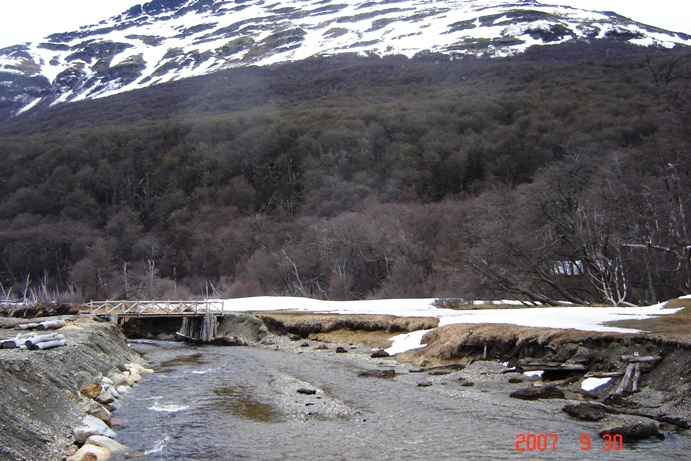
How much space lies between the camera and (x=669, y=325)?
1583 cm

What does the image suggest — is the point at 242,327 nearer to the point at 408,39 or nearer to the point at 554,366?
the point at 554,366

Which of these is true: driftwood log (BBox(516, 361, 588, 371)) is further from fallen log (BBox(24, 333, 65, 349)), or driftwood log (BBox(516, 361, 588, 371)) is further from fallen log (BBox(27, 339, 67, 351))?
fallen log (BBox(24, 333, 65, 349))

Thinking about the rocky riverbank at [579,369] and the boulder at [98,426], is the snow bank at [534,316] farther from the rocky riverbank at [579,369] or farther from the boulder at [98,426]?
the boulder at [98,426]

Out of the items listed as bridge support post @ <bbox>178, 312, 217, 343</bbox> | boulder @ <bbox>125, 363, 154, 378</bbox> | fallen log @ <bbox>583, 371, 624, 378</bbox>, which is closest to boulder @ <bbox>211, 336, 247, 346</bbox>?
bridge support post @ <bbox>178, 312, 217, 343</bbox>

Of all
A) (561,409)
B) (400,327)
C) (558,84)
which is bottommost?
(400,327)

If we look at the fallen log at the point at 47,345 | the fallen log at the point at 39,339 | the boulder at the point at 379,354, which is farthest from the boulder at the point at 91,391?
the boulder at the point at 379,354

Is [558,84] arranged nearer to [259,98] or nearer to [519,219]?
[259,98]

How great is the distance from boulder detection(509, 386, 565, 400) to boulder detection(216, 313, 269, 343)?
62.8 feet

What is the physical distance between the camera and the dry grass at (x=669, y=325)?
1360 cm

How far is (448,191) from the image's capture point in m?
74.9

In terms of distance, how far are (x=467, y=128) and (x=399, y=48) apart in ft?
254

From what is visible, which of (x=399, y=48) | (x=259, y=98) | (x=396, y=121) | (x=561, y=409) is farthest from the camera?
(x=399, y=48)

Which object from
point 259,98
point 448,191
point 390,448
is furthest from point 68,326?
point 259,98

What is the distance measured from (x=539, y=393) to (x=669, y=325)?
18.5ft
